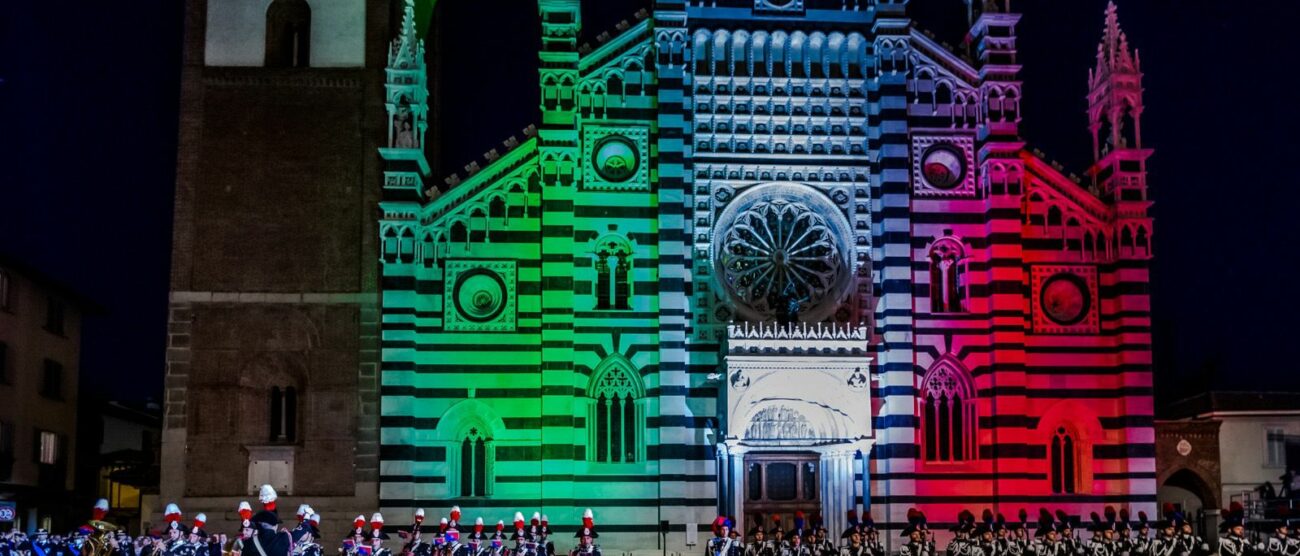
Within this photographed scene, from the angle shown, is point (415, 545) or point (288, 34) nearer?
point (415, 545)

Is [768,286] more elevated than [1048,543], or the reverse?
[768,286]

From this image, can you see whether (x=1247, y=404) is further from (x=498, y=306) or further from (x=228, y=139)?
(x=228, y=139)

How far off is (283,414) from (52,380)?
1470cm

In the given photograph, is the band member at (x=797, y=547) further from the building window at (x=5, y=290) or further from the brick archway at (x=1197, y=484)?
the building window at (x=5, y=290)

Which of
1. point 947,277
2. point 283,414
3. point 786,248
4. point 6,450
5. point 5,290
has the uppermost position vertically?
point 786,248

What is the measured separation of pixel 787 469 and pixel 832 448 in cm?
142

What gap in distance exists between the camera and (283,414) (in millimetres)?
38406

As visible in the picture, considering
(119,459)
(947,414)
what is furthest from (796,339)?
(119,459)

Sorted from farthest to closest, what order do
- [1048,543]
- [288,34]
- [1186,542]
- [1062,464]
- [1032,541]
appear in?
[288,34] → [1062,464] → [1032,541] → [1048,543] → [1186,542]

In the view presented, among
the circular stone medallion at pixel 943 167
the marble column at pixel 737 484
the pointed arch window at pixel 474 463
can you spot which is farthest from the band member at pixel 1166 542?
the pointed arch window at pixel 474 463

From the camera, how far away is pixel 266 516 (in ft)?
70.0

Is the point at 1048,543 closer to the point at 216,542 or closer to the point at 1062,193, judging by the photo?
the point at 1062,193

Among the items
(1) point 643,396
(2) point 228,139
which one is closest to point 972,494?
(1) point 643,396

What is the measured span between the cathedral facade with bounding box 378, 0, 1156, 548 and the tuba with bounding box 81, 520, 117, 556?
359 inches
